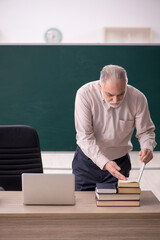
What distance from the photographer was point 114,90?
211 cm

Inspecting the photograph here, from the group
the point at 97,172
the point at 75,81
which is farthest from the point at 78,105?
the point at 75,81

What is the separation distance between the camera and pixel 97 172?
2436mm

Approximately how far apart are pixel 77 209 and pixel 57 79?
256 cm

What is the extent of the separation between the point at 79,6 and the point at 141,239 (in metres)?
6.73

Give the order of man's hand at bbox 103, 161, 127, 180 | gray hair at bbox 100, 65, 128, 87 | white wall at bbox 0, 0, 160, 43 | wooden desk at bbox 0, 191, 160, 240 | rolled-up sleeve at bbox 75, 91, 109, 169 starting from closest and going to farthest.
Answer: wooden desk at bbox 0, 191, 160, 240
man's hand at bbox 103, 161, 127, 180
gray hair at bbox 100, 65, 128, 87
rolled-up sleeve at bbox 75, 91, 109, 169
white wall at bbox 0, 0, 160, 43

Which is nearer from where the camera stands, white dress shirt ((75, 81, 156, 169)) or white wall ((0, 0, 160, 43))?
white dress shirt ((75, 81, 156, 169))

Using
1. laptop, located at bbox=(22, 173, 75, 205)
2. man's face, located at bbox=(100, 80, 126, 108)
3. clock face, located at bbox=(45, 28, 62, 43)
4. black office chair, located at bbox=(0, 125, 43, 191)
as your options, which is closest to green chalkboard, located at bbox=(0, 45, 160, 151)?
black office chair, located at bbox=(0, 125, 43, 191)

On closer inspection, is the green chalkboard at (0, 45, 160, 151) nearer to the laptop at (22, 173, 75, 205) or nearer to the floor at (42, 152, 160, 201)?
the floor at (42, 152, 160, 201)

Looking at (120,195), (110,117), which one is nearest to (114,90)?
(110,117)

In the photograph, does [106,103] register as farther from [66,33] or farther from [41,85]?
[66,33]

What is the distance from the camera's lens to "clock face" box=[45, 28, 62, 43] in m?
7.74

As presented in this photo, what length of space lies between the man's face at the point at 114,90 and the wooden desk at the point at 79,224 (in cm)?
71

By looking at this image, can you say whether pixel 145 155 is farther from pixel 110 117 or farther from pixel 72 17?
pixel 72 17

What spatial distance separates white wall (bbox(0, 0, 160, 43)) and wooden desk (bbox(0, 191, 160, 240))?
650 centimetres
